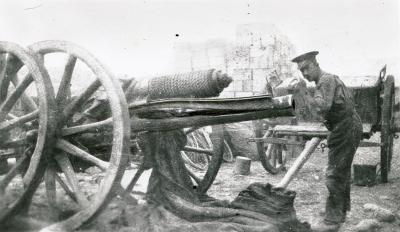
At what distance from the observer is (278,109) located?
10.3ft

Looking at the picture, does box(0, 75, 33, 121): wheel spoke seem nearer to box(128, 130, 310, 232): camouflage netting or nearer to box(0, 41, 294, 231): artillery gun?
box(0, 41, 294, 231): artillery gun

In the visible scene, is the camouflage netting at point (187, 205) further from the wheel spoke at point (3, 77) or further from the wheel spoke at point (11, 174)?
the wheel spoke at point (3, 77)

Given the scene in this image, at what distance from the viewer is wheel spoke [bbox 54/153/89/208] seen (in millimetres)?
3344

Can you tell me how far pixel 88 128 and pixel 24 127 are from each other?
953 mm

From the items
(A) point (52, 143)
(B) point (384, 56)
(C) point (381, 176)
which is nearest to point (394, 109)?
(C) point (381, 176)

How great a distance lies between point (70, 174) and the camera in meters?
3.51

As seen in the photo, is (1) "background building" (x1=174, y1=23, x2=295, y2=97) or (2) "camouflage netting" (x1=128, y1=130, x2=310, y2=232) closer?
(2) "camouflage netting" (x1=128, y1=130, x2=310, y2=232)

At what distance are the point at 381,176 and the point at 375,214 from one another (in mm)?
1729

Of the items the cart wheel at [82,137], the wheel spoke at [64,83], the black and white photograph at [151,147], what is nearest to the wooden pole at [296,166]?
the black and white photograph at [151,147]

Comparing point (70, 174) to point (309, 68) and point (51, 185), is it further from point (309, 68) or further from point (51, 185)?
point (309, 68)

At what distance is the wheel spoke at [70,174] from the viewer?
3.34m

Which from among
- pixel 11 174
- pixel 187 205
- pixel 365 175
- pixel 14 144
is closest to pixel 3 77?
pixel 14 144

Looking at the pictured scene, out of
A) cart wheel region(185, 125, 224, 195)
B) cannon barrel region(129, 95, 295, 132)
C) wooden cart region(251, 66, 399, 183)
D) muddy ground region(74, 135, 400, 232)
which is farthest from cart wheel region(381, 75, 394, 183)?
cannon barrel region(129, 95, 295, 132)

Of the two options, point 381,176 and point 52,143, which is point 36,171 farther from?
point 381,176
